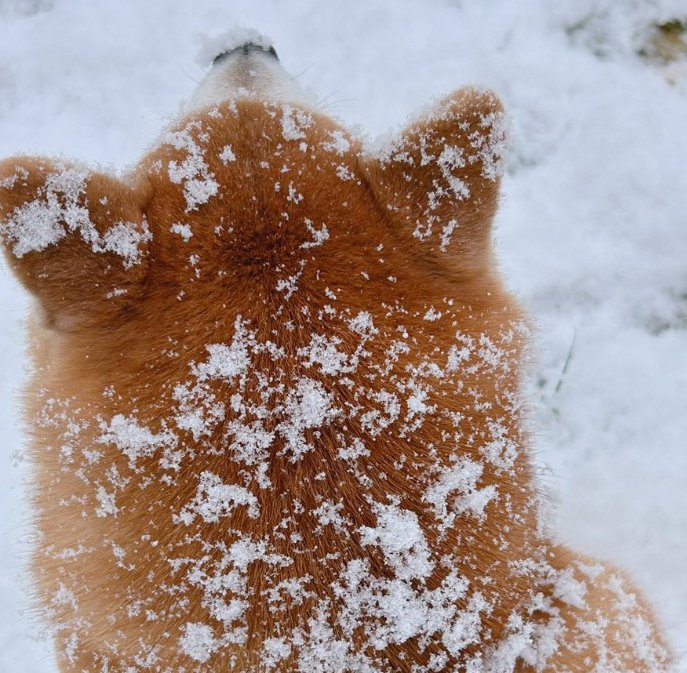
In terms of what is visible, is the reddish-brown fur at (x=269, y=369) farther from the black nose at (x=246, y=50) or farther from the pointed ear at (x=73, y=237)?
the black nose at (x=246, y=50)

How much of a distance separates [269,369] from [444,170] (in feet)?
2.15

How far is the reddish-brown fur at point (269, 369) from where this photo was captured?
56.1 inches

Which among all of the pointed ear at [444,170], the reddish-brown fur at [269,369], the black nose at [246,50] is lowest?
the reddish-brown fur at [269,369]

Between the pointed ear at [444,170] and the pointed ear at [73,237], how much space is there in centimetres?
62

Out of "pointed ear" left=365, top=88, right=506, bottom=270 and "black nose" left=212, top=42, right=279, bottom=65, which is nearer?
"pointed ear" left=365, top=88, right=506, bottom=270

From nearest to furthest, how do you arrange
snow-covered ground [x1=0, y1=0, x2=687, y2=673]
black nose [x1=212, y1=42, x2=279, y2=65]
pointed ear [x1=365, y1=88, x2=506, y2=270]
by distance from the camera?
pointed ear [x1=365, y1=88, x2=506, y2=270] → black nose [x1=212, y1=42, x2=279, y2=65] → snow-covered ground [x1=0, y1=0, x2=687, y2=673]

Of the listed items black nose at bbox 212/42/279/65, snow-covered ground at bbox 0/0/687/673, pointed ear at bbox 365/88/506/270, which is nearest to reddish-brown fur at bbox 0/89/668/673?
pointed ear at bbox 365/88/506/270

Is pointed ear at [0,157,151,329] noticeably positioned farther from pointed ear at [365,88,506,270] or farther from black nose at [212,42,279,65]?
black nose at [212,42,279,65]

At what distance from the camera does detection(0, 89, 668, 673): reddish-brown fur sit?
1.42m

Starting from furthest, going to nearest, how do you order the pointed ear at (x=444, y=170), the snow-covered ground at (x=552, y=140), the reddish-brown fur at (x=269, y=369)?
the snow-covered ground at (x=552, y=140) < the pointed ear at (x=444, y=170) < the reddish-brown fur at (x=269, y=369)

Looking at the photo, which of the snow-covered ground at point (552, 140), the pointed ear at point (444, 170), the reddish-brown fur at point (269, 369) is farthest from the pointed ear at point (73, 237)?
the snow-covered ground at point (552, 140)

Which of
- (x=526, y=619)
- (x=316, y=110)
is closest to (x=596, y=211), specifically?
(x=316, y=110)

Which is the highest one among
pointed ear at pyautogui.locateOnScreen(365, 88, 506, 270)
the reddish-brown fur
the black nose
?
the black nose

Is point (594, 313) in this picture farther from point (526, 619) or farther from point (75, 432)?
point (75, 432)
